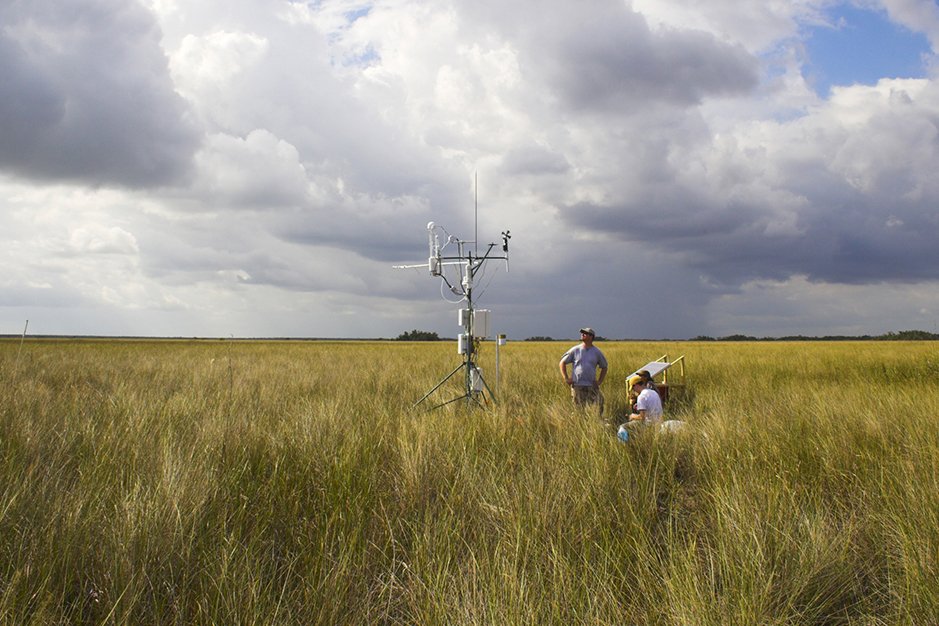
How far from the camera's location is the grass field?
279 cm

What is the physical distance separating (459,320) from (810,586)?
6542 millimetres

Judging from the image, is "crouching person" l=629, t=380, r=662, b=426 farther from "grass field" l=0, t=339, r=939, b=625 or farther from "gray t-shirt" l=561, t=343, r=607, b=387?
"gray t-shirt" l=561, t=343, r=607, b=387

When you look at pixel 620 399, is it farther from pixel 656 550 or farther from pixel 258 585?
pixel 258 585

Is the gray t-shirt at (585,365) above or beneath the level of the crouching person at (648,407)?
above

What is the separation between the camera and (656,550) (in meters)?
3.49

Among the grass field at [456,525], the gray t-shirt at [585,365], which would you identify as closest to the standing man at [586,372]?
the gray t-shirt at [585,365]

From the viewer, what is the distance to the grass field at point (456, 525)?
2.79m

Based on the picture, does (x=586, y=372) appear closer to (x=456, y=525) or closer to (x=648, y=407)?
(x=648, y=407)

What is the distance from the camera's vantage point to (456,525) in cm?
373

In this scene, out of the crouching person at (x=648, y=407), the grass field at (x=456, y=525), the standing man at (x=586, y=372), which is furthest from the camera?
the standing man at (x=586, y=372)

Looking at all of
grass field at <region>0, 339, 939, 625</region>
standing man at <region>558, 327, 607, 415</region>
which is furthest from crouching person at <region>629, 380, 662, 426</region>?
standing man at <region>558, 327, 607, 415</region>

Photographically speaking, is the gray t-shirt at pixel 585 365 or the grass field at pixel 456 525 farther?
the gray t-shirt at pixel 585 365

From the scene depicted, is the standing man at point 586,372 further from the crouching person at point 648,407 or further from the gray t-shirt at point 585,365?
the crouching person at point 648,407

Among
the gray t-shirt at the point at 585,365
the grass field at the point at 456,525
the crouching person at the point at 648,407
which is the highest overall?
the gray t-shirt at the point at 585,365
